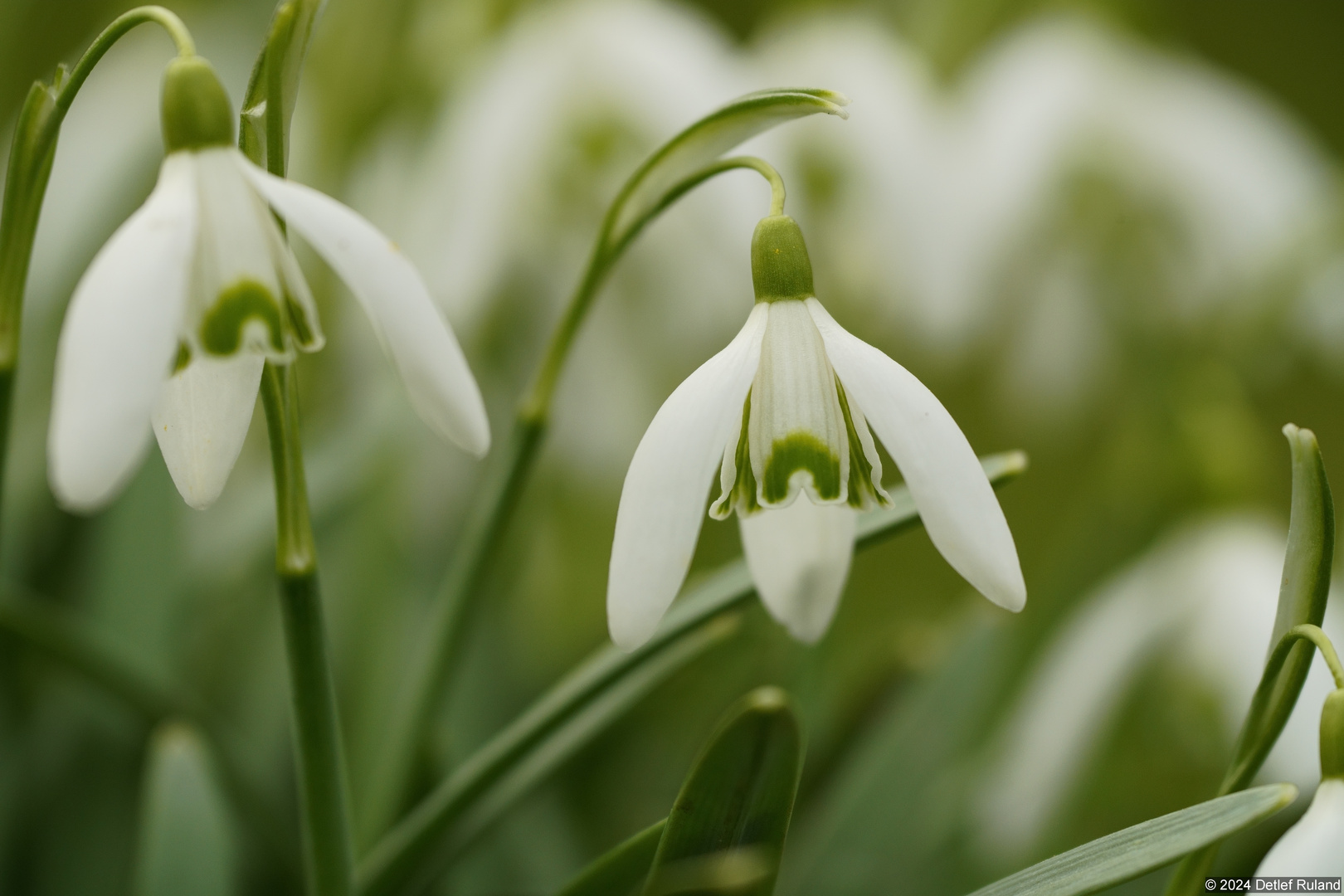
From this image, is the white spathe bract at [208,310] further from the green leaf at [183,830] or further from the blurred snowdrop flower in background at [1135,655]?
the blurred snowdrop flower in background at [1135,655]

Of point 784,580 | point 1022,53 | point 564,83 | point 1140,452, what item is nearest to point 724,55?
point 564,83

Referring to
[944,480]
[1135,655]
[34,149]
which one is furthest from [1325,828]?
[1135,655]

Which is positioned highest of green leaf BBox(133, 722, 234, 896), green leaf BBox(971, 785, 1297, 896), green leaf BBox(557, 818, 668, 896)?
green leaf BBox(971, 785, 1297, 896)

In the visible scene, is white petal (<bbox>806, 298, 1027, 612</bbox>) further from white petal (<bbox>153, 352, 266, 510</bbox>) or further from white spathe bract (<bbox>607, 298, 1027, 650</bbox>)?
white petal (<bbox>153, 352, 266, 510</bbox>)

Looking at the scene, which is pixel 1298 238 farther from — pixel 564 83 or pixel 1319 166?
pixel 564 83

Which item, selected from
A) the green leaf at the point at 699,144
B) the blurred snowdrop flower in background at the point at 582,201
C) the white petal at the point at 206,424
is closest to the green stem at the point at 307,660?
the white petal at the point at 206,424

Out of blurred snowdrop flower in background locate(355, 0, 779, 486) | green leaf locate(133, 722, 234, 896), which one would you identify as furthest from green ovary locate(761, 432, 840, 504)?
blurred snowdrop flower in background locate(355, 0, 779, 486)

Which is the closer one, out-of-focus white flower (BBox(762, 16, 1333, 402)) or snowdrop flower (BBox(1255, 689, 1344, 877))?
snowdrop flower (BBox(1255, 689, 1344, 877))
